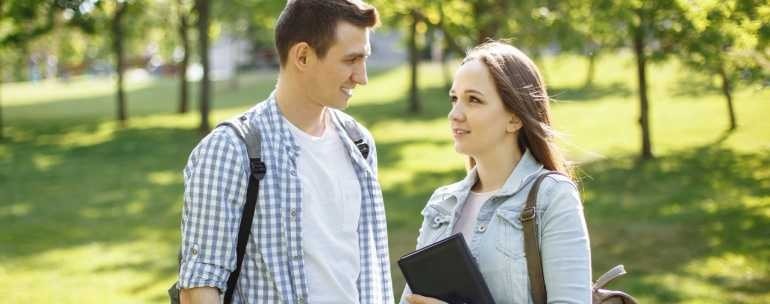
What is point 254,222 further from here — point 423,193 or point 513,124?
point 423,193

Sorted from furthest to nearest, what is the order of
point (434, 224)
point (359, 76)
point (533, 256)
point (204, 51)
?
point (204, 51) → point (359, 76) → point (434, 224) → point (533, 256)

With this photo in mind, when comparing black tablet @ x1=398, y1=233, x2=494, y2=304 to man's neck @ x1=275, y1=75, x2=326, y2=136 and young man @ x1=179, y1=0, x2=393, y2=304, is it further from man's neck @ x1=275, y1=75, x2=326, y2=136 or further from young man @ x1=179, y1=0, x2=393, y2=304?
man's neck @ x1=275, y1=75, x2=326, y2=136

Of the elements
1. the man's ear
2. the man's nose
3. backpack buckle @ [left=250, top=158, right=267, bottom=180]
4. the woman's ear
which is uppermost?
the man's ear

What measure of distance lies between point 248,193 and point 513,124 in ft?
2.82

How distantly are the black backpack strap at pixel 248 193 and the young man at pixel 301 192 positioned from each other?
0.02m

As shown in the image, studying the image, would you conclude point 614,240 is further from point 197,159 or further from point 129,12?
point 129,12

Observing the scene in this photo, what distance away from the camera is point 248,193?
3.34 metres

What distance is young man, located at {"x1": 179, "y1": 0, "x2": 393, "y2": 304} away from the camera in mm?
3271

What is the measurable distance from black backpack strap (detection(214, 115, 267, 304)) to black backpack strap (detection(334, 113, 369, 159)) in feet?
1.57

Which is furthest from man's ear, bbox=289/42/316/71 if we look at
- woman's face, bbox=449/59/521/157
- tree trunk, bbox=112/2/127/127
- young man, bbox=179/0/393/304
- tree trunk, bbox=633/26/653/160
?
tree trunk, bbox=112/2/127/127

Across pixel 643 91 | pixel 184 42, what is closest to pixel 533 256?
pixel 643 91

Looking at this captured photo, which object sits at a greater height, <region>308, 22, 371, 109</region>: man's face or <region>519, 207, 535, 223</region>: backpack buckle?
<region>308, 22, 371, 109</region>: man's face

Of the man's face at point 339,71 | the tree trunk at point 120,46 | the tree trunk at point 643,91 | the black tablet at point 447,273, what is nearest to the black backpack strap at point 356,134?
the man's face at point 339,71

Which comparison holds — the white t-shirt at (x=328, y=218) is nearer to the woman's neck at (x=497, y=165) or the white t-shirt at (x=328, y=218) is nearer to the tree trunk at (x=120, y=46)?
the woman's neck at (x=497, y=165)
